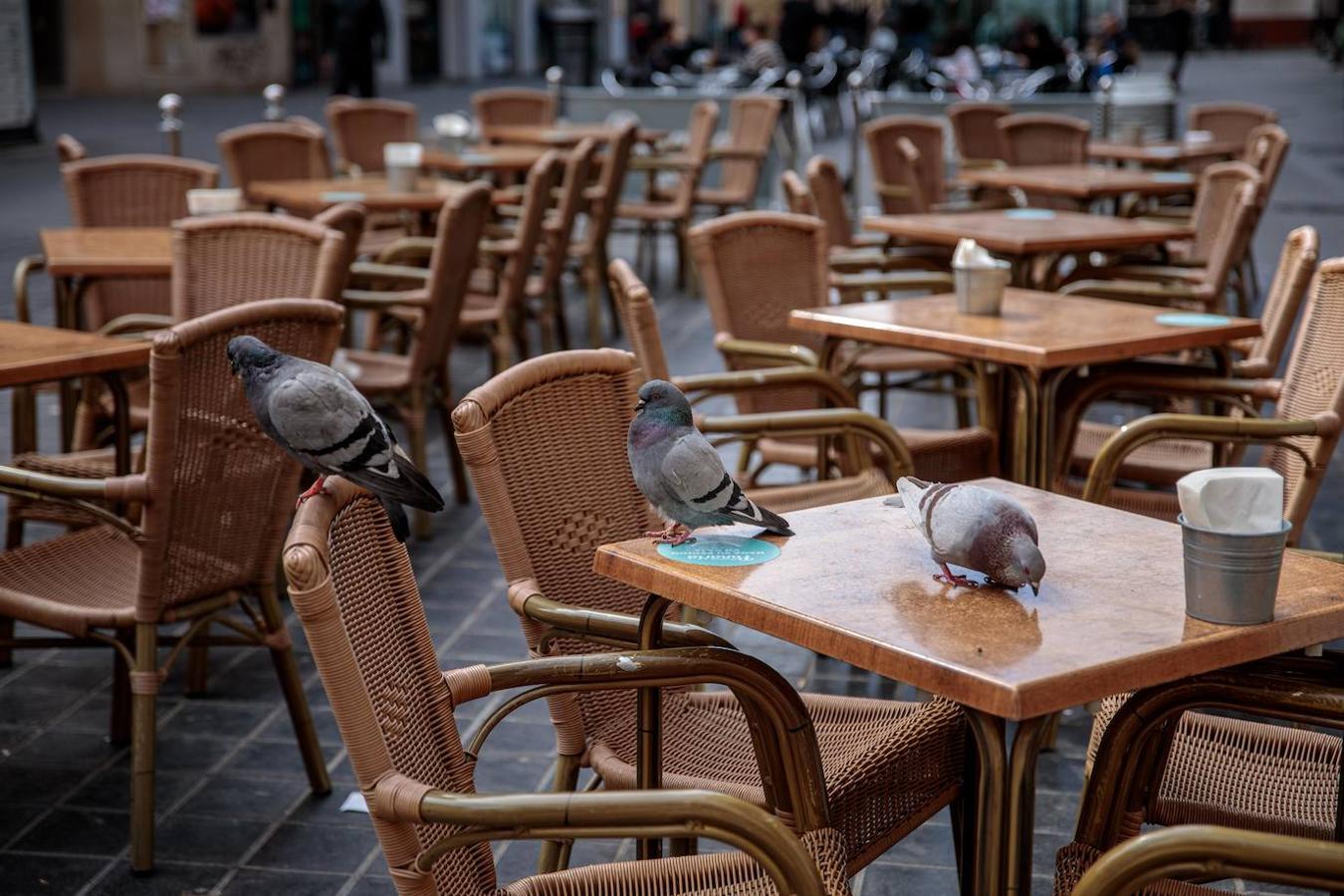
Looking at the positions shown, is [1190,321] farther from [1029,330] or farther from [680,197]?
[680,197]

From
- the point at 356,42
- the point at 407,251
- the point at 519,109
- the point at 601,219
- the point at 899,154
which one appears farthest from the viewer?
the point at 356,42

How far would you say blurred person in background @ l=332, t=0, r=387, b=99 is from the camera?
15641mm

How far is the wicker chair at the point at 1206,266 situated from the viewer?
5.18 m

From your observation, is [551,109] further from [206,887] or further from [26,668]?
[206,887]

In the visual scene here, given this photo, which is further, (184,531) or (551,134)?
(551,134)

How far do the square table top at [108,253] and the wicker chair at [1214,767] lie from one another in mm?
3349

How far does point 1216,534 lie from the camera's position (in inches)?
70.3

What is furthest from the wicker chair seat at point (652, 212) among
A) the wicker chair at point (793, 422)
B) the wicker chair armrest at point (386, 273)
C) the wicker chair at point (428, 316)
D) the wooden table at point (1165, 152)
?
the wicker chair at point (793, 422)

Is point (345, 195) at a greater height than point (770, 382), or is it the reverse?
point (345, 195)

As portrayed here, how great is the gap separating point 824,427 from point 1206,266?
10.0 ft

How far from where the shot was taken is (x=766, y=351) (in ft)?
14.1

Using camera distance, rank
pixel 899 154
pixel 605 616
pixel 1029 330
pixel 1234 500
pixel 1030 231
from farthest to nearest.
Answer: pixel 899 154, pixel 1030 231, pixel 1029 330, pixel 605 616, pixel 1234 500

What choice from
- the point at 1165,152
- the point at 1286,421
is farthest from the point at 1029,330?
the point at 1165,152

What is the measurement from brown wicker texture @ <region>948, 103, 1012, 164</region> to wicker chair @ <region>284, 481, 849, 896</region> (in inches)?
316
